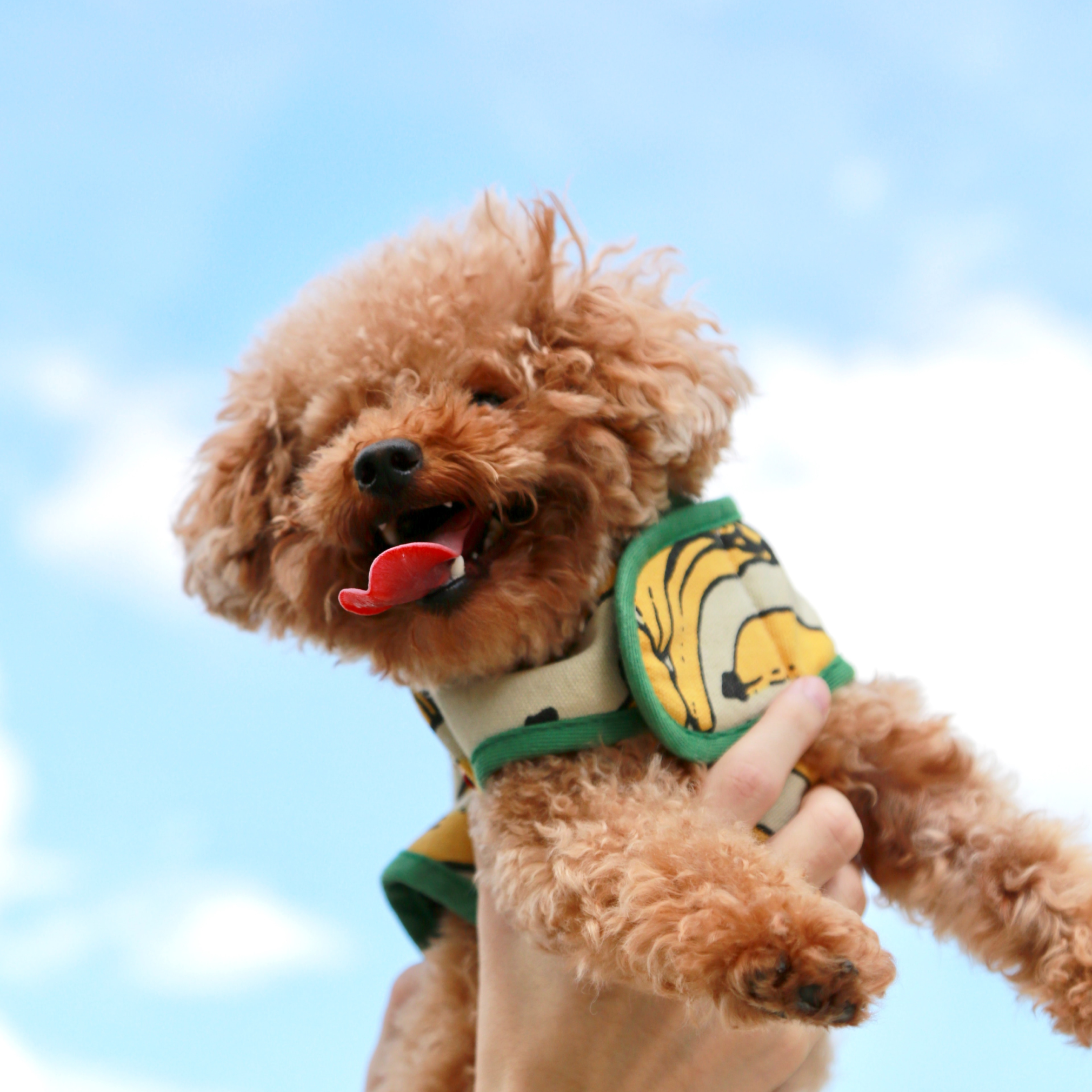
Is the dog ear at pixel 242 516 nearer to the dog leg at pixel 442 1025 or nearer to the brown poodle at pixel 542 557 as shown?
the brown poodle at pixel 542 557

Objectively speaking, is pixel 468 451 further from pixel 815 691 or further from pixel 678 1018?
pixel 678 1018

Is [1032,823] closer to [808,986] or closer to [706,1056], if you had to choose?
[706,1056]

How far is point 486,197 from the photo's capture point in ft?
6.88

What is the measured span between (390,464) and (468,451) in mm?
127

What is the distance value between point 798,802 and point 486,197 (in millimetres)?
1332

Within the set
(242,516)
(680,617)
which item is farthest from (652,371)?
(242,516)

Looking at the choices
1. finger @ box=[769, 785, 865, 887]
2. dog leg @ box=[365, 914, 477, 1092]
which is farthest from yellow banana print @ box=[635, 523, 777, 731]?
dog leg @ box=[365, 914, 477, 1092]

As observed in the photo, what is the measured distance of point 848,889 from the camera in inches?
76.3

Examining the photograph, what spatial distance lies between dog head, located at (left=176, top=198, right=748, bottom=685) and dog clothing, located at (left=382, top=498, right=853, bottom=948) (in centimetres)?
7

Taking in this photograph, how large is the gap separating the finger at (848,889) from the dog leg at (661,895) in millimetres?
378

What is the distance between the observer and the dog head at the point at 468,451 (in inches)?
67.9

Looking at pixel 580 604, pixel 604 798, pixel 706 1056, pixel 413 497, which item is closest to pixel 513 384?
pixel 413 497

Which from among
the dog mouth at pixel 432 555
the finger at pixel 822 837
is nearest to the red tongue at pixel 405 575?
the dog mouth at pixel 432 555

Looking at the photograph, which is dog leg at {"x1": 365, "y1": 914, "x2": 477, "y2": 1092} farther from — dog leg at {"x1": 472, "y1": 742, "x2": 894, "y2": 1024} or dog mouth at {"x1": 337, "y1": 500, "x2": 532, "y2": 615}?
dog mouth at {"x1": 337, "y1": 500, "x2": 532, "y2": 615}
